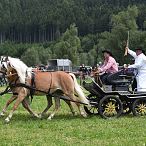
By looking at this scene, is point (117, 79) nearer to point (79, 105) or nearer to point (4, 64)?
point (79, 105)

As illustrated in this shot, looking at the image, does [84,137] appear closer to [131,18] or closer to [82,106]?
[82,106]

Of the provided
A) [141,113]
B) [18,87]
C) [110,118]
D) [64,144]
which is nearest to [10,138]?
[64,144]

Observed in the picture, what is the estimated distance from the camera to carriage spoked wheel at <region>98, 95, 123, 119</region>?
40.8 ft

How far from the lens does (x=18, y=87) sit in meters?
12.3

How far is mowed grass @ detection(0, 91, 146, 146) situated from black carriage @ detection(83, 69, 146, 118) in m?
0.29

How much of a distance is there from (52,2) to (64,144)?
176m

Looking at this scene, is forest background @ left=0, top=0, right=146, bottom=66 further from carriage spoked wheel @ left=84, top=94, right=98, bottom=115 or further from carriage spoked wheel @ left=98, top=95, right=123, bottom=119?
carriage spoked wheel @ left=98, top=95, right=123, bottom=119

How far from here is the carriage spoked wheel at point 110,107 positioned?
12445 mm

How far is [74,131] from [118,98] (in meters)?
2.72

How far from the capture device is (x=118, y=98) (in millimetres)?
12562

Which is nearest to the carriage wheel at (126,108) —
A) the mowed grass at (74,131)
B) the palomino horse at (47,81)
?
the mowed grass at (74,131)

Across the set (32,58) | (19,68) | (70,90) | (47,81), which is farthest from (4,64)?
(32,58)

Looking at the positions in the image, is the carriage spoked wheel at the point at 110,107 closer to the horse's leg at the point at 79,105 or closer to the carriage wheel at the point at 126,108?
the carriage wheel at the point at 126,108

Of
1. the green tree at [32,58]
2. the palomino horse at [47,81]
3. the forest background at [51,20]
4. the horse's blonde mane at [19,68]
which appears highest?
the forest background at [51,20]
